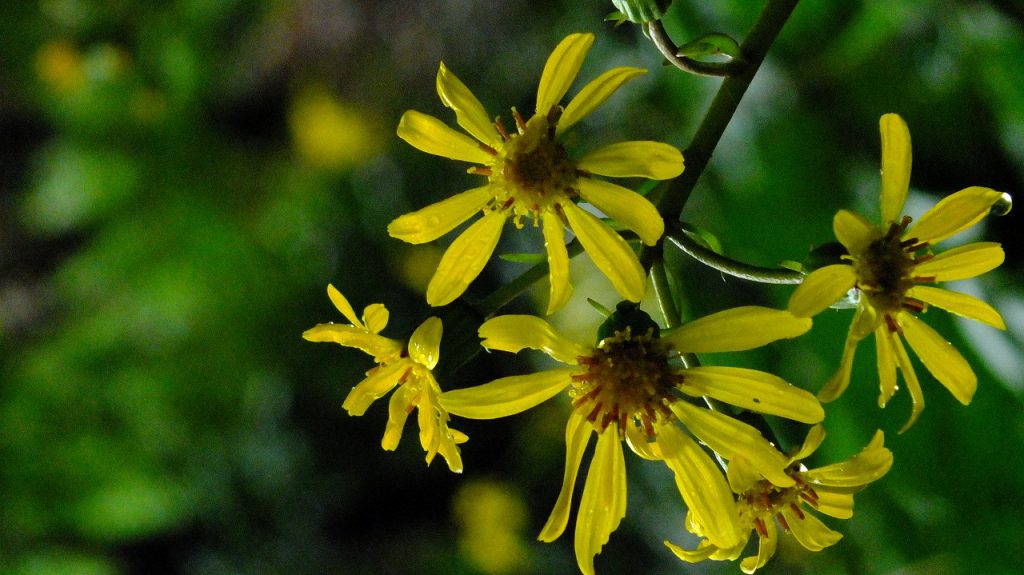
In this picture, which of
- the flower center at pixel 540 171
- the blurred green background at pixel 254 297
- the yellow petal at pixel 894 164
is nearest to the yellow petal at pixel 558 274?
the flower center at pixel 540 171

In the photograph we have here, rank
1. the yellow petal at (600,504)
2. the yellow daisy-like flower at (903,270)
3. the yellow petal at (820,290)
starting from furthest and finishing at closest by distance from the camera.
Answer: the yellow petal at (600,504) < the yellow daisy-like flower at (903,270) < the yellow petal at (820,290)

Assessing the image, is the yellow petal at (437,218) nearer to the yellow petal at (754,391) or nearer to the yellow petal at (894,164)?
the yellow petal at (754,391)

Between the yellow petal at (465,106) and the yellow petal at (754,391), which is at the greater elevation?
the yellow petal at (465,106)

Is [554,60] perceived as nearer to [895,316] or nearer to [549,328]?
[549,328]

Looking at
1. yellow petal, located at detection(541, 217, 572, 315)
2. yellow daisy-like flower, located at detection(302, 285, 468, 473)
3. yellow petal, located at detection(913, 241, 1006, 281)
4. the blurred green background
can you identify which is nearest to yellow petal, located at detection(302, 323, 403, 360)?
yellow daisy-like flower, located at detection(302, 285, 468, 473)

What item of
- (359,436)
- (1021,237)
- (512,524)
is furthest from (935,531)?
(359,436)

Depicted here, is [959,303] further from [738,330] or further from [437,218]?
[437,218]
